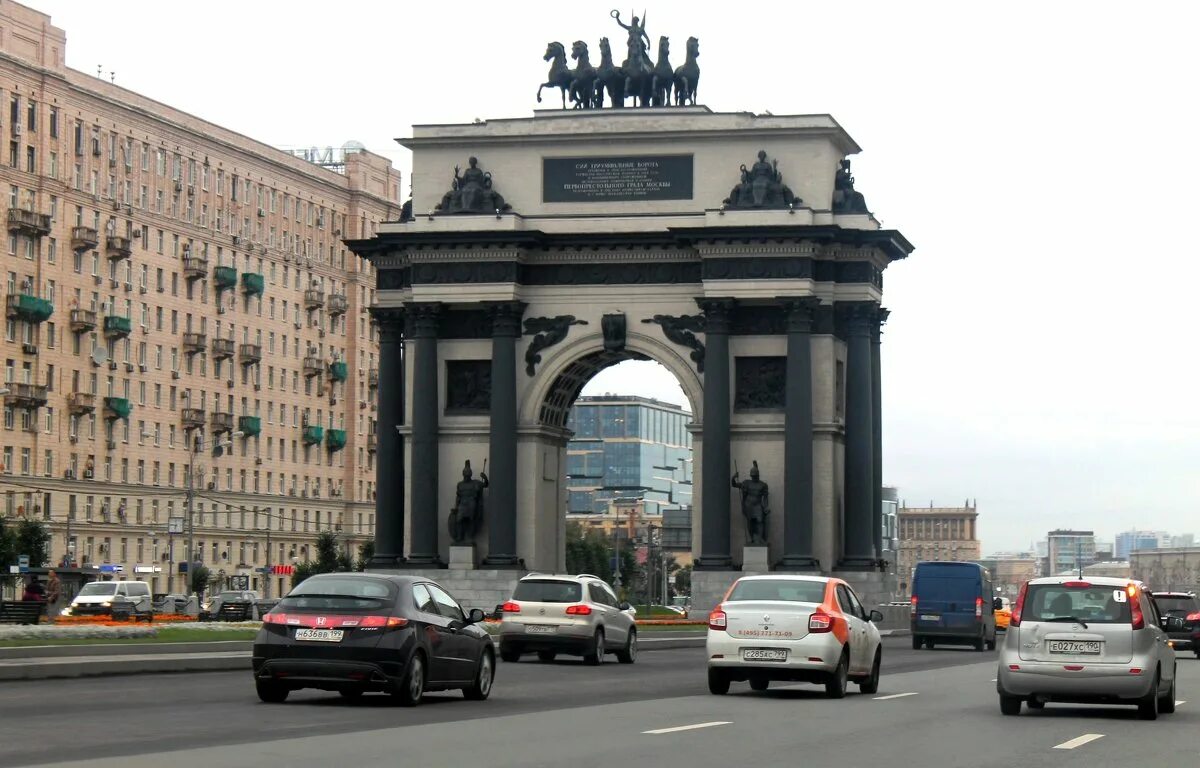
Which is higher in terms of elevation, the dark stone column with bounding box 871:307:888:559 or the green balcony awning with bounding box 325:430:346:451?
the green balcony awning with bounding box 325:430:346:451

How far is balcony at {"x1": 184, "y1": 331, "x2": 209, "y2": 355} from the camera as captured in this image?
118 meters

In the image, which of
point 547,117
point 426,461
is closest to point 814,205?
point 547,117

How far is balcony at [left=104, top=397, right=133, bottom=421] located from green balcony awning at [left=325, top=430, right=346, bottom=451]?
937 inches

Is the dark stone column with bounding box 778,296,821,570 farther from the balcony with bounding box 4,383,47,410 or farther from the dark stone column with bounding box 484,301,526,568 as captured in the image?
the balcony with bounding box 4,383,47,410

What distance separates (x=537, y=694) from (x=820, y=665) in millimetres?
3880

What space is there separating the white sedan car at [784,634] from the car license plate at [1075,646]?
3930 millimetres

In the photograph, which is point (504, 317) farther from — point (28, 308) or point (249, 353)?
point (249, 353)

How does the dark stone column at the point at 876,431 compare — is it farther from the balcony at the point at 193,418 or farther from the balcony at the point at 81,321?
the balcony at the point at 193,418

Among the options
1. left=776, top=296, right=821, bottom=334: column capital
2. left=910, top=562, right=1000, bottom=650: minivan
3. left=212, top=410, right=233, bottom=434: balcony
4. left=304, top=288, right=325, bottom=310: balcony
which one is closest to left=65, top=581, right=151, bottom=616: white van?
left=776, top=296, right=821, bottom=334: column capital

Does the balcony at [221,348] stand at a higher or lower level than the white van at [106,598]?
higher

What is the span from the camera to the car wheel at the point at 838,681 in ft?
98.7

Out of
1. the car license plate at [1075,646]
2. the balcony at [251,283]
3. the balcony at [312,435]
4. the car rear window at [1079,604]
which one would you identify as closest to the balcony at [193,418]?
the balcony at [251,283]

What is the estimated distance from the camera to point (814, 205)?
6806cm

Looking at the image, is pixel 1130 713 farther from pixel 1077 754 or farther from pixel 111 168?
pixel 111 168
